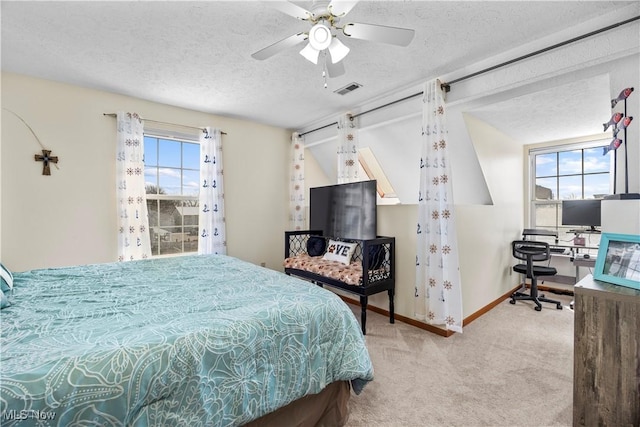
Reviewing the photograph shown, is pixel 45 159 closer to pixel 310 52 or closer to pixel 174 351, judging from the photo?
pixel 310 52

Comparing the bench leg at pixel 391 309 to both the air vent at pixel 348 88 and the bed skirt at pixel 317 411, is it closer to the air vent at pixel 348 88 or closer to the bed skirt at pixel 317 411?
the bed skirt at pixel 317 411

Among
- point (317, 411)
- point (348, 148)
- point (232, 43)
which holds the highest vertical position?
point (232, 43)

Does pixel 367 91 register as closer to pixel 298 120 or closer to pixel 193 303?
pixel 298 120

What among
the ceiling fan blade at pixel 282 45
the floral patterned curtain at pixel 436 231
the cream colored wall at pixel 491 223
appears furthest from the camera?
the cream colored wall at pixel 491 223

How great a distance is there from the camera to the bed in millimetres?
866

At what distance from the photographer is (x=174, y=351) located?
1023 millimetres

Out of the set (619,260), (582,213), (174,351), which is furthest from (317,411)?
(582,213)

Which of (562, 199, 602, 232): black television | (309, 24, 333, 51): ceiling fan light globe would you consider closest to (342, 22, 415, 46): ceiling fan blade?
(309, 24, 333, 51): ceiling fan light globe

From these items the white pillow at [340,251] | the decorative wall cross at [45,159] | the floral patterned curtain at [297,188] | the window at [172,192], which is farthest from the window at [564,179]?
the decorative wall cross at [45,159]

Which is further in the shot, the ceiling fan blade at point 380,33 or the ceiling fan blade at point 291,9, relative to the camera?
the ceiling fan blade at point 380,33

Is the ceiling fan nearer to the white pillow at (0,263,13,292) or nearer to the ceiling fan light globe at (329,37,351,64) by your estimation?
the ceiling fan light globe at (329,37,351,64)

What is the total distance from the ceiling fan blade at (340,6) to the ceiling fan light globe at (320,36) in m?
0.09

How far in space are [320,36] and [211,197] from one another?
8.76ft

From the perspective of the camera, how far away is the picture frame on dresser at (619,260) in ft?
4.47
